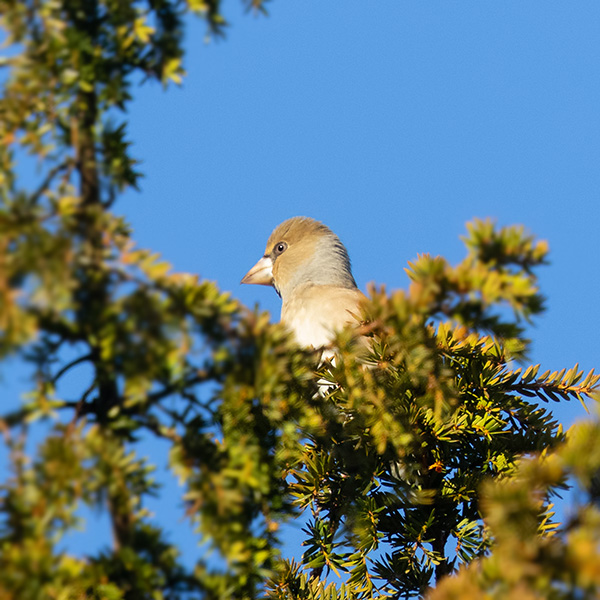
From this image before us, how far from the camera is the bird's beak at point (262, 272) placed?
16.3 feet

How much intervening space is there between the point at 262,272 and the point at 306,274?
1.59 feet

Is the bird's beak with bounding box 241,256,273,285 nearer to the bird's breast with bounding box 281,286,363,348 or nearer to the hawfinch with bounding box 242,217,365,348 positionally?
the hawfinch with bounding box 242,217,365,348

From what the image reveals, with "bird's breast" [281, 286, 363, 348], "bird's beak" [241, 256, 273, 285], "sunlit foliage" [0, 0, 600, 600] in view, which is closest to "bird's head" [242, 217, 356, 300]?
"bird's beak" [241, 256, 273, 285]

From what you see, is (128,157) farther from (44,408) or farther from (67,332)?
(44,408)

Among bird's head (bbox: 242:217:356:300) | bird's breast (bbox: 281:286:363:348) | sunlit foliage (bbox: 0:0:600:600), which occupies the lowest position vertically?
sunlit foliage (bbox: 0:0:600:600)

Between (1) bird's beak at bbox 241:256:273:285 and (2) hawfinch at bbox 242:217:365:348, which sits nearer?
(2) hawfinch at bbox 242:217:365:348

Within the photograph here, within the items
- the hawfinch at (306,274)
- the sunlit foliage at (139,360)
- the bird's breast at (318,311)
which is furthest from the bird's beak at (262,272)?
the sunlit foliage at (139,360)

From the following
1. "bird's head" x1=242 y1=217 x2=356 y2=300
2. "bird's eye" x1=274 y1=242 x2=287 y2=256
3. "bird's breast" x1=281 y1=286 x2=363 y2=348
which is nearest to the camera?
"bird's breast" x1=281 y1=286 x2=363 y2=348

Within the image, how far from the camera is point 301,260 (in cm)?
469

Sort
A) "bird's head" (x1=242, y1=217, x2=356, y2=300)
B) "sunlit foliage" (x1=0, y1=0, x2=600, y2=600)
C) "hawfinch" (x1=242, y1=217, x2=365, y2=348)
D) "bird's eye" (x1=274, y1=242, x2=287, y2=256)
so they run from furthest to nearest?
"bird's eye" (x1=274, y1=242, x2=287, y2=256)
"bird's head" (x1=242, y1=217, x2=356, y2=300)
"hawfinch" (x1=242, y1=217, x2=365, y2=348)
"sunlit foliage" (x1=0, y1=0, x2=600, y2=600)

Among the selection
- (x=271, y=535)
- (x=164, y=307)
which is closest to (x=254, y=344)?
(x=164, y=307)

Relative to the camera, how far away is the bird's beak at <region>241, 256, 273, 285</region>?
4.96 m

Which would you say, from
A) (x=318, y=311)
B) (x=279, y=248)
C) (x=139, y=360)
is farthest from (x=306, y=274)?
(x=139, y=360)

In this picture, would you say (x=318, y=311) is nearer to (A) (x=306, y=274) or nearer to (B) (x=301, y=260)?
(A) (x=306, y=274)
